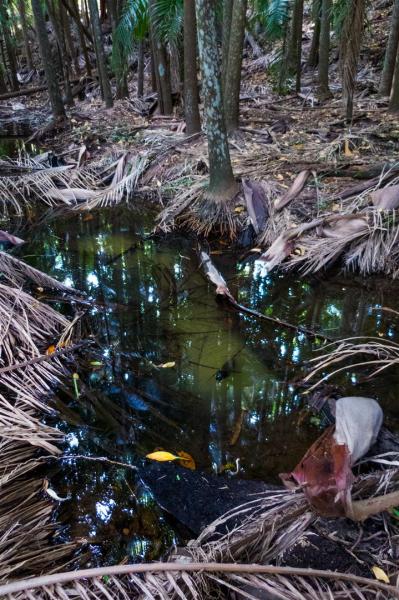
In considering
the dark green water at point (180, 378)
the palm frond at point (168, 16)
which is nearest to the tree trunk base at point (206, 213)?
the dark green water at point (180, 378)

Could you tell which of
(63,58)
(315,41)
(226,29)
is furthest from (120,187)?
(315,41)

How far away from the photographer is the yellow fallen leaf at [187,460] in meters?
2.34

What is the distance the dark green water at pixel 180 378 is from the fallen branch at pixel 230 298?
59 mm

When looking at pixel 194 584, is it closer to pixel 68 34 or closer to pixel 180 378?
pixel 180 378

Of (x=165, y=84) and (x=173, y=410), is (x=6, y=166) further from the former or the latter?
(x=173, y=410)

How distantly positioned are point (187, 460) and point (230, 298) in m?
1.74

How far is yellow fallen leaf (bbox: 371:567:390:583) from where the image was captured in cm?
142

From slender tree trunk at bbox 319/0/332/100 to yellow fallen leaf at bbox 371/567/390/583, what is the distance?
8.69m

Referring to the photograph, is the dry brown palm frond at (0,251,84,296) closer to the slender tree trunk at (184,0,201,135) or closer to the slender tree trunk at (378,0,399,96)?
the slender tree trunk at (184,0,201,135)

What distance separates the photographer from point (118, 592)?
4.19 feet

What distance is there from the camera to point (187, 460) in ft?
7.80

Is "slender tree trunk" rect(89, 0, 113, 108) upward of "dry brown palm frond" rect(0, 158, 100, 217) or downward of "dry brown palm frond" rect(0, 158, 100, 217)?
Answer: upward

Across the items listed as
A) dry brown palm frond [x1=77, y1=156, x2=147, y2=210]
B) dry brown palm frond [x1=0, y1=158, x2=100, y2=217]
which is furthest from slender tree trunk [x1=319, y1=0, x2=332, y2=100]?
dry brown palm frond [x1=0, y1=158, x2=100, y2=217]

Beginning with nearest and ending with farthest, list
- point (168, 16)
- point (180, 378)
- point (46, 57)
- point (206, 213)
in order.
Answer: point (180, 378) → point (206, 213) → point (168, 16) → point (46, 57)
